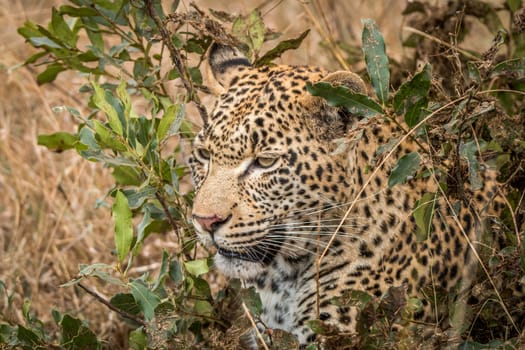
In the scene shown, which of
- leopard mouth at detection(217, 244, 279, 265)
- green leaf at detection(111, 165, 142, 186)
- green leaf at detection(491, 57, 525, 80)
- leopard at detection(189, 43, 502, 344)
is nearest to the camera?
green leaf at detection(491, 57, 525, 80)

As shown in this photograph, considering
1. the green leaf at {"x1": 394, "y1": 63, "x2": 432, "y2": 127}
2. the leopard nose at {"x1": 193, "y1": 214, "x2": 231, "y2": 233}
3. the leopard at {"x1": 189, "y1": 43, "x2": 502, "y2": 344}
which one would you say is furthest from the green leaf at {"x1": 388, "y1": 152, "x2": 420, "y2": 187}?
the leopard nose at {"x1": 193, "y1": 214, "x2": 231, "y2": 233}

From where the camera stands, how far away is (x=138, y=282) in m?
4.82

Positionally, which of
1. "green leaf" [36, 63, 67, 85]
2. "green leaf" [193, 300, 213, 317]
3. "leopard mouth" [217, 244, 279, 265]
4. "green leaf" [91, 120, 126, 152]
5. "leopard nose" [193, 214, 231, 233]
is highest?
"green leaf" [36, 63, 67, 85]

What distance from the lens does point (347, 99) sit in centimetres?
423

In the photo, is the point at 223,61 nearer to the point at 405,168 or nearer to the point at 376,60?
the point at 376,60

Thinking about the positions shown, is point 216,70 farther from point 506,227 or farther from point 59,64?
point 506,227

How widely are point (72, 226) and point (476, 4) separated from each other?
3.67 meters

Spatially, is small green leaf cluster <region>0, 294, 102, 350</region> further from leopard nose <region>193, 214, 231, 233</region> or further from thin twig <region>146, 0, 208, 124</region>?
thin twig <region>146, 0, 208, 124</region>

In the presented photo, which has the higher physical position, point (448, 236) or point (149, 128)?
point (149, 128)

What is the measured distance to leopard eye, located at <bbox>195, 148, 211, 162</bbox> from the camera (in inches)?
201

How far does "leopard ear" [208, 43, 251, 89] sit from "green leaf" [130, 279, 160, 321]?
1.39 meters

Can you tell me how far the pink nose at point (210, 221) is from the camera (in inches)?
185

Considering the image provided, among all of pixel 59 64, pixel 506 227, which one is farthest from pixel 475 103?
pixel 59 64

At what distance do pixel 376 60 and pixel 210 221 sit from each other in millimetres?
1194
